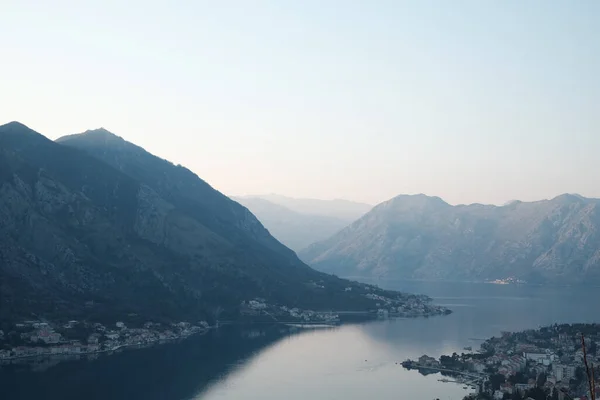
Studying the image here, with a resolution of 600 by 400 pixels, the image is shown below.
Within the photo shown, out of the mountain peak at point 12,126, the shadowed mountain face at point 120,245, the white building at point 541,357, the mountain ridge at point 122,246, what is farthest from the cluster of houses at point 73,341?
the mountain peak at point 12,126

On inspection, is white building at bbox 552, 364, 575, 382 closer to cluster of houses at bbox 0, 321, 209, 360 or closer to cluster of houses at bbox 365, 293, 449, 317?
cluster of houses at bbox 0, 321, 209, 360

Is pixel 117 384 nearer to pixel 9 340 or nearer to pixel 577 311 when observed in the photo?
pixel 9 340

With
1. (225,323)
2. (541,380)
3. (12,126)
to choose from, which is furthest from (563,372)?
(12,126)

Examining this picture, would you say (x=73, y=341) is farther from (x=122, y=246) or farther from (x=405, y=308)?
(x=405, y=308)

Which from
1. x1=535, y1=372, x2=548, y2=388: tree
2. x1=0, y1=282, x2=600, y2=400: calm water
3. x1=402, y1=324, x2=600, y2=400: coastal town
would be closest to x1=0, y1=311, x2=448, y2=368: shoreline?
x1=0, y1=282, x2=600, y2=400: calm water

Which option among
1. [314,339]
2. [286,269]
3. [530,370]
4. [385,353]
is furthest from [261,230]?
[530,370]

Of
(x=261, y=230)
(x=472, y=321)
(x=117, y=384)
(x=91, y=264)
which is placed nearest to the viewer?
(x=117, y=384)
